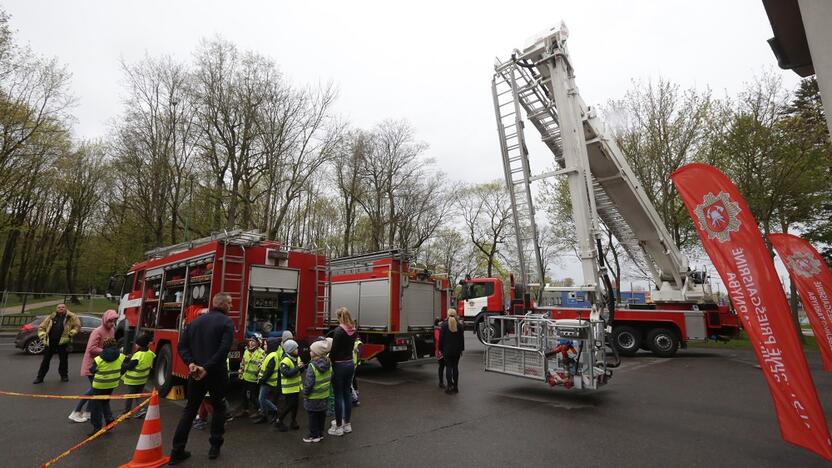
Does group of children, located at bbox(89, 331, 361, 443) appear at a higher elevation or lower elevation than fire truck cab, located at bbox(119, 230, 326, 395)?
lower

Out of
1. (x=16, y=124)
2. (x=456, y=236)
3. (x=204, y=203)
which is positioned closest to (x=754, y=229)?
(x=204, y=203)

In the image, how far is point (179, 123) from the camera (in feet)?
69.1

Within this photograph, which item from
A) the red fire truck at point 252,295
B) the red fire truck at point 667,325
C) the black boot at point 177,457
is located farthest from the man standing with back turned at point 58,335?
the red fire truck at point 667,325

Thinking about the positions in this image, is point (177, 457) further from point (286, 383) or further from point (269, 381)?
point (269, 381)

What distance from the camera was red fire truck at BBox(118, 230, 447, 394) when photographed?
314 inches

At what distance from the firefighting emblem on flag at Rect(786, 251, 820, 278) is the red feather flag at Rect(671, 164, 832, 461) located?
561 centimetres

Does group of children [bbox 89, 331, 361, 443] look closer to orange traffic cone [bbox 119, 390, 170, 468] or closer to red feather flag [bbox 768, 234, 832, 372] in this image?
A: orange traffic cone [bbox 119, 390, 170, 468]

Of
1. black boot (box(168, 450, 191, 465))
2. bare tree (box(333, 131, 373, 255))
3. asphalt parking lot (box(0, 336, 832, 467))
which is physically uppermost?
bare tree (box(333, 131, 373, 255))

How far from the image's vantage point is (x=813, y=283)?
833cm

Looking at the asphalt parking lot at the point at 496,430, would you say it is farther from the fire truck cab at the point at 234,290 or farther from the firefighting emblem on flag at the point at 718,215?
the firefighting emblem on flag at the point at 718,215

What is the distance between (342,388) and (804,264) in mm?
9543

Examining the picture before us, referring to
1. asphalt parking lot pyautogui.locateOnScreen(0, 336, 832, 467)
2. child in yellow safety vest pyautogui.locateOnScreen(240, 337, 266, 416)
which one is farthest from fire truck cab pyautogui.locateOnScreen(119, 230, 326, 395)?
asphalt parking lot pyautogui.locateOnScreen(0, 336, 832, 467)

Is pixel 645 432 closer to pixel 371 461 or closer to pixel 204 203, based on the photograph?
pixel 371 461

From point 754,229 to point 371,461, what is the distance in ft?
16.3
